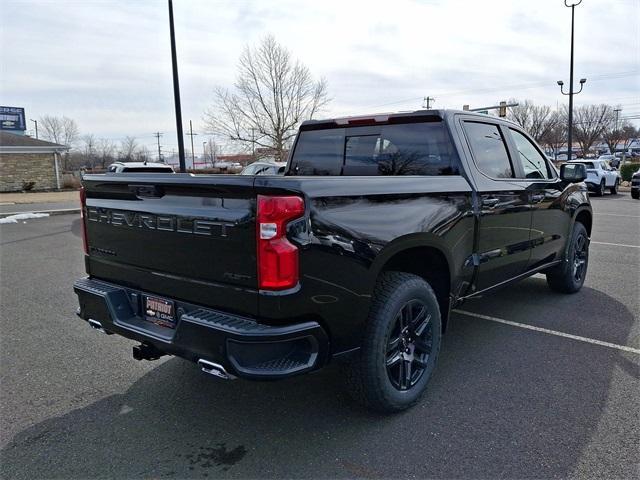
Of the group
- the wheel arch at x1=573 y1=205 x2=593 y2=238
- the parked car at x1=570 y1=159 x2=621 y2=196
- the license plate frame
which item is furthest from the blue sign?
the license plate frame

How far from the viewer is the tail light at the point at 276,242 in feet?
7.99

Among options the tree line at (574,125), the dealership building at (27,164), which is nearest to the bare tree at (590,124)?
the tree line at (574,125)

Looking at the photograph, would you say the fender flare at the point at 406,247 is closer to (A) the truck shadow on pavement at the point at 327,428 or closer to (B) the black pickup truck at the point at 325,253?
(B) the black pickup truck at the point at 325,253

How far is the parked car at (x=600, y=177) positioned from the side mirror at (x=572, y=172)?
20.6m

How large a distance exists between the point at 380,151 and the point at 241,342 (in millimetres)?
2219

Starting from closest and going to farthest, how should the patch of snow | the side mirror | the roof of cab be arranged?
the roof of cab → the side mirror → the patch of snow

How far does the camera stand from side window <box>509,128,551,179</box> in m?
4.69

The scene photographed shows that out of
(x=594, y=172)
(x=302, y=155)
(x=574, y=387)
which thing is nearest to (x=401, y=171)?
(x=302, y=155)

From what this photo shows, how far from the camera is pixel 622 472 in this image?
8.43ft

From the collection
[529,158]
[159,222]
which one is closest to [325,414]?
[159,222]

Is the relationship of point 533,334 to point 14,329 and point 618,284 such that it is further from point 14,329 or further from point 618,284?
point 14,329

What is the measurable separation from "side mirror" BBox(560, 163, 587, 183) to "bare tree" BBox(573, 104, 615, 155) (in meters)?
63.4

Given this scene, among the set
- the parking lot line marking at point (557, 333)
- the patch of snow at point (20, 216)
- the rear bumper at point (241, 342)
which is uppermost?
the rear bumper at point (241, 342)

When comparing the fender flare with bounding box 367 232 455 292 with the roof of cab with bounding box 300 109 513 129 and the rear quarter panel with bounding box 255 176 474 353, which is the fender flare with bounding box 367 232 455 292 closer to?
the rear quarter panel with bounding box 255 176 474 353
